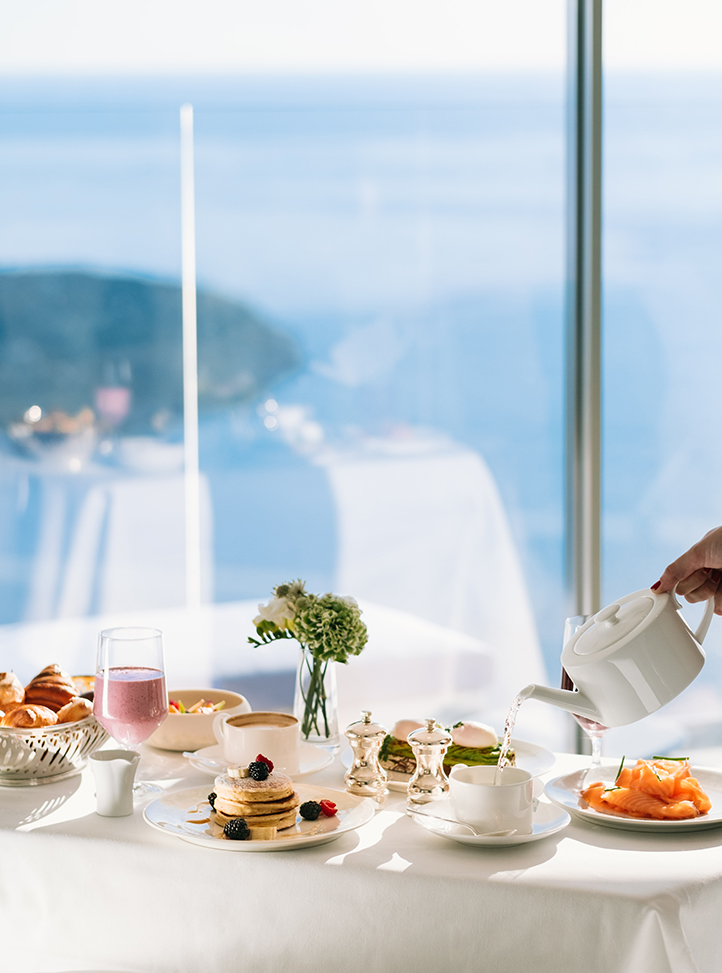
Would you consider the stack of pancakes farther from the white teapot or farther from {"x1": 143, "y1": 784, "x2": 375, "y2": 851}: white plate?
the white teapot

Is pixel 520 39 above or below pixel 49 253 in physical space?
above

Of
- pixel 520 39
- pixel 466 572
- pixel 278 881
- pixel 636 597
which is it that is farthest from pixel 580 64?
pixel 278 881

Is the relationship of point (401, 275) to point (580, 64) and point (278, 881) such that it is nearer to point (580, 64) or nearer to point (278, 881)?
point (580, 64)

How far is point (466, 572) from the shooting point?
3.29 metres

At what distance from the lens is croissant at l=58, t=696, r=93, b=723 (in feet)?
4.62

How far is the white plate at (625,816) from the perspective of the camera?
4.07 feet

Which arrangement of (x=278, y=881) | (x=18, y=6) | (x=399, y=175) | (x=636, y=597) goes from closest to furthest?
1. (x=278, y=881)
2. (x=636, y=597)
3. (x=18, y=6)
4. (x=399, y=175)

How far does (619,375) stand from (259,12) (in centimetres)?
157

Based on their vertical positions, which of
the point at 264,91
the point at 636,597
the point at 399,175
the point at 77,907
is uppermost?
the point at 264,91

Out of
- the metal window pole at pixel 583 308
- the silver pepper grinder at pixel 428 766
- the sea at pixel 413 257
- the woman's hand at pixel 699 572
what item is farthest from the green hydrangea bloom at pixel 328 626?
the metal window pole at pixel 583 308

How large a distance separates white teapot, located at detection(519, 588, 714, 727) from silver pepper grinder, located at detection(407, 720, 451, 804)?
0.17m

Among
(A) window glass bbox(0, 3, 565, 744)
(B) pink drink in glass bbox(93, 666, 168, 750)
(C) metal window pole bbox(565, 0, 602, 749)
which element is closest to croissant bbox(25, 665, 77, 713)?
(B) pink drink in glass bbox(93, 666, 168, 750)

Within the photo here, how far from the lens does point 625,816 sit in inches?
49.6

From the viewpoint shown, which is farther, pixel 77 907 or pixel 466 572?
pixel 466 572
